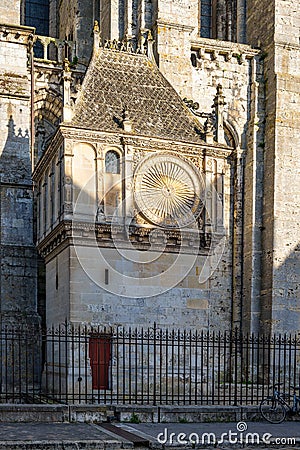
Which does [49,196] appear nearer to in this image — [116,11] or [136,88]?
[136,88]

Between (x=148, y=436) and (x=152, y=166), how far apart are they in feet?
21.0

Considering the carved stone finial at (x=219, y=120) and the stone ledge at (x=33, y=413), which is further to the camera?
the carved stone finial at (x=219, y=120)

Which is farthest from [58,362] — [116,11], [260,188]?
[116,11]

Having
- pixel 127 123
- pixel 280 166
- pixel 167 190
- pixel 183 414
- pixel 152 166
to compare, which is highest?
pixel 127 123

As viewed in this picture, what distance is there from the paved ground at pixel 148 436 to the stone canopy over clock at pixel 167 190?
15.1 ft

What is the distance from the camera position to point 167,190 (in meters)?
15.8

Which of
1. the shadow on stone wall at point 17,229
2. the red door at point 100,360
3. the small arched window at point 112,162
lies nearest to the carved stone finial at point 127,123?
the small arched window at point 112,162

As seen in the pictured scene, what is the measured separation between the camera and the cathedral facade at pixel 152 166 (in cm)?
1516

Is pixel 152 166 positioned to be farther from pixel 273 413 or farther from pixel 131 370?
pixel 273 413

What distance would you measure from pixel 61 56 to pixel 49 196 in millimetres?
8946

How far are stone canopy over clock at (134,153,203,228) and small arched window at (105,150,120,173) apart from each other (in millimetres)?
431

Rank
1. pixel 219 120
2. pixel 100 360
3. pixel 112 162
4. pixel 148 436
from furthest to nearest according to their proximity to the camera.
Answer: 1. pixel 219 120
2. pixel 112 162
3. pixel 100 360
4. pixel 148 436

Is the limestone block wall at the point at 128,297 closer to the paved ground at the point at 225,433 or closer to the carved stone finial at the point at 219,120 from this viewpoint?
the carved stone finial at the point at 219,120

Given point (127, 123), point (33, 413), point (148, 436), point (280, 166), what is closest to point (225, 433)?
point (148, 436)
